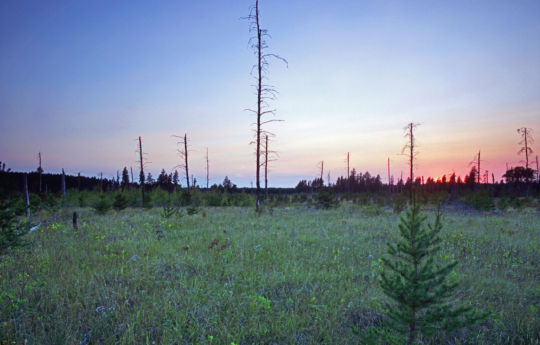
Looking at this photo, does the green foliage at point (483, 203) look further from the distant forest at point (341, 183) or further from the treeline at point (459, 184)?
the distant forest at point (341, 183)

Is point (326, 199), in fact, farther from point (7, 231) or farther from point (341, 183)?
point (341, 183)

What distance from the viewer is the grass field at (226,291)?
12.5 ft

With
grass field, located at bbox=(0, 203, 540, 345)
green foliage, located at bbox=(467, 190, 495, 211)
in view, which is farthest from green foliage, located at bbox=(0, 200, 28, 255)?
green foliage, located at bbox=(467, 190, 495, 211)

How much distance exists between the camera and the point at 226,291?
4918 millimetres

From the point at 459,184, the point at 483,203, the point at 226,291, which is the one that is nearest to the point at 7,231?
the point at 226,291

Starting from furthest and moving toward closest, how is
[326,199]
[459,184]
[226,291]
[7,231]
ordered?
[459,184] → [326,199] → [7,231] → [226,291]

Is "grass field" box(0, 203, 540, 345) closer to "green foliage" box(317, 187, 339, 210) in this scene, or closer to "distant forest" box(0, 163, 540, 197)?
"green foliage" box(317, 187, 339, 210)

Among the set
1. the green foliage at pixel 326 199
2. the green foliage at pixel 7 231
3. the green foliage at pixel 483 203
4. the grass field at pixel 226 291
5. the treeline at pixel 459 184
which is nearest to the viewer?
the grass field at pixel 226 291

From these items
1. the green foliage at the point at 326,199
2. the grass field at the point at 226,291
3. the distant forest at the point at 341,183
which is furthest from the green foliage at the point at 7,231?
the distant forest at the point at 341,183

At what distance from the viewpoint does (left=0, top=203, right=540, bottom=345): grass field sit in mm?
3811

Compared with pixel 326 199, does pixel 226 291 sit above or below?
below

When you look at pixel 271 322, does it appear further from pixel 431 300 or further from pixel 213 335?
pixel 431 300

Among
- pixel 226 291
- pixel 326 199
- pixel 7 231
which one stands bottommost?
pixel 226 291

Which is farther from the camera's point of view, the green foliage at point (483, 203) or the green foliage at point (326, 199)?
the green foliage at point (326, 199)
